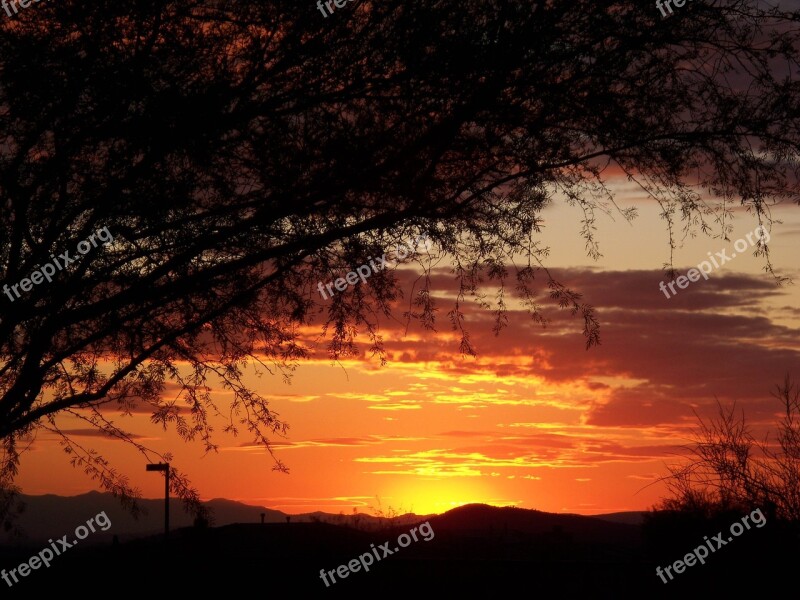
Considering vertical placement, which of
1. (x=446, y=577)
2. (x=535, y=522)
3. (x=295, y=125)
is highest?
(x=295, y=125)

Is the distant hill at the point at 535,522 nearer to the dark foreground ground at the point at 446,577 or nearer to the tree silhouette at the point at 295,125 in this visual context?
the dark foreground ground at the point at 446,577

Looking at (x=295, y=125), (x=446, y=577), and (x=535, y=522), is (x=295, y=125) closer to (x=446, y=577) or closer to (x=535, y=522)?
(x=446, y=577)

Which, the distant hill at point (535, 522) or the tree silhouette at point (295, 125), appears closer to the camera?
the tree silhouette at point (295, 125)

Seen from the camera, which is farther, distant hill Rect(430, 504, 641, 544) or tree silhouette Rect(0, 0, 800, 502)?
distant hill Rect(430, 504, 641, 544)

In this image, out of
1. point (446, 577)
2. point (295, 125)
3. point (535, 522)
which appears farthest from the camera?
point (535, 522)

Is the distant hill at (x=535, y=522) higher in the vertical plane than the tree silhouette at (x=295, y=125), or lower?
lower

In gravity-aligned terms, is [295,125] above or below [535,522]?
above

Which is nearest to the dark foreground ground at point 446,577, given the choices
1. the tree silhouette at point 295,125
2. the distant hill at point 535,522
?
the tree silhouette at point 295,125

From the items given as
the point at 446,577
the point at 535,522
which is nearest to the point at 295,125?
the point at 446,577

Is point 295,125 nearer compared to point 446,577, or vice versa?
point 295,125

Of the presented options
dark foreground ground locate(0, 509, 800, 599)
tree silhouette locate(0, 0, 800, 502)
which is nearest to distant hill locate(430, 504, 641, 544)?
dark foreground ground locate(0, 509, 800, 599)

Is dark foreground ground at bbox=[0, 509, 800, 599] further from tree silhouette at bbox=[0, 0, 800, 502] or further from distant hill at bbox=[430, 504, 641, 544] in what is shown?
distant hill at bbox=[430, 504, 641, 544]

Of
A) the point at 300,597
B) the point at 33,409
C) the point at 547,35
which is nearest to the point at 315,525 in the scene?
the point at 300,597

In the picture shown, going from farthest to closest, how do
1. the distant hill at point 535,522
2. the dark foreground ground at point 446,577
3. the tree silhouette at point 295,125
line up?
1. the distant hill at point 535,522
2. the dark foreground ground at point 446,577
3. the tree silhouette at point 295,125
